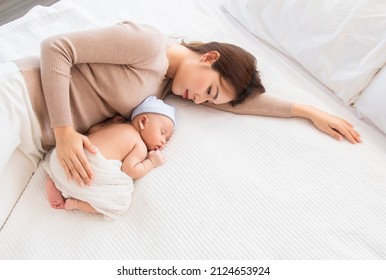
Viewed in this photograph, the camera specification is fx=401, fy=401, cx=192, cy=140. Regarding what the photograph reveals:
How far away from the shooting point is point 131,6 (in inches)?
65.3

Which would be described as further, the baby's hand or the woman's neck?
the woman's neck

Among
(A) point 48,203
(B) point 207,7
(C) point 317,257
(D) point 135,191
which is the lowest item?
(A) point 48,203

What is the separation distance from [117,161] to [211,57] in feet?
1.44

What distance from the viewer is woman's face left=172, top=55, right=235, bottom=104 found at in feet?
4.01

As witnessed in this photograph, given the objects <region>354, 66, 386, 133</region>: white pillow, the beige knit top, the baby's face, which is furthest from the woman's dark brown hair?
<region>354, 66, 386, 133</region>: white pillow

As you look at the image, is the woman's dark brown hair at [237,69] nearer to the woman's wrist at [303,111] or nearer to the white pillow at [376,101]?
the woman's wrist at [303,111]

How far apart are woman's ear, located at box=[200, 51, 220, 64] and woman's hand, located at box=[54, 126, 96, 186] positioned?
44 centimetres

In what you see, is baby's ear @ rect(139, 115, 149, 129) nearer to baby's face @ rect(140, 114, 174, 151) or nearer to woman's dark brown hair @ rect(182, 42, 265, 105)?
baby's face @ rect(140, 114, 174, 151)

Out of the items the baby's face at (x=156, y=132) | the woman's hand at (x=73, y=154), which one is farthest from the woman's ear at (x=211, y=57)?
the woman's hand at (x=73, y=154)

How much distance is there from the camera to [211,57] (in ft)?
4.10

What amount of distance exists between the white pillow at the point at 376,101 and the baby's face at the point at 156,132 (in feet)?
2.12

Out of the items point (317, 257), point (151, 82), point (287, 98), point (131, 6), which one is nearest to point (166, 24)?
point (131, 6)

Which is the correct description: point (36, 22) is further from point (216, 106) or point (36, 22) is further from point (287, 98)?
point (287, 98)

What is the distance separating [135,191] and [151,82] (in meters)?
0.35
